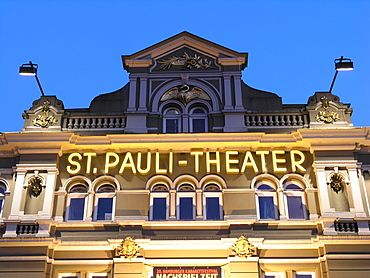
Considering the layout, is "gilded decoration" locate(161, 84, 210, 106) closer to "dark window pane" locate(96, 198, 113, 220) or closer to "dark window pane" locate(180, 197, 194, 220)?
"dark window pane" locate(180, 197, 194, 220)

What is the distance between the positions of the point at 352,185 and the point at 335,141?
1835 millimetres

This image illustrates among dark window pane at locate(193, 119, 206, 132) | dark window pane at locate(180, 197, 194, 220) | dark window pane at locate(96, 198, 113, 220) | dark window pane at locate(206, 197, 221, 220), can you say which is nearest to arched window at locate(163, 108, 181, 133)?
dark window pane at locate(193, 119, 206, 132)

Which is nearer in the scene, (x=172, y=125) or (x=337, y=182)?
(x=337, y=182)

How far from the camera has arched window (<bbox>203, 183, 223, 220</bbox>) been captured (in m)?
19.4

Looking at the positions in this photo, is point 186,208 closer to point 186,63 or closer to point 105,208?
point 105,208

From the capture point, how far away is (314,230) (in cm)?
1870

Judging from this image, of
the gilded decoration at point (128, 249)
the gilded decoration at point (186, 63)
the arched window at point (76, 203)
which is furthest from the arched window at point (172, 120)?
the gilded decoration at point (128, 249)

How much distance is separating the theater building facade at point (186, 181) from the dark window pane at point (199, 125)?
4 centimetres

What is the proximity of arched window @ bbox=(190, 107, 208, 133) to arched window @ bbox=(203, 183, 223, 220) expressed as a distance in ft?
8.73

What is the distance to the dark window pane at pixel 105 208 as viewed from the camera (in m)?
19.5

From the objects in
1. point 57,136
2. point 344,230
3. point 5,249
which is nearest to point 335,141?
point 344,230

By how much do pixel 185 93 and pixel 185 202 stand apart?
489 cm

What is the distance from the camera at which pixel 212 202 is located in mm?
19656

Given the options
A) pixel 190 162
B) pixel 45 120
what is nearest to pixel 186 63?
pixel 190 162
